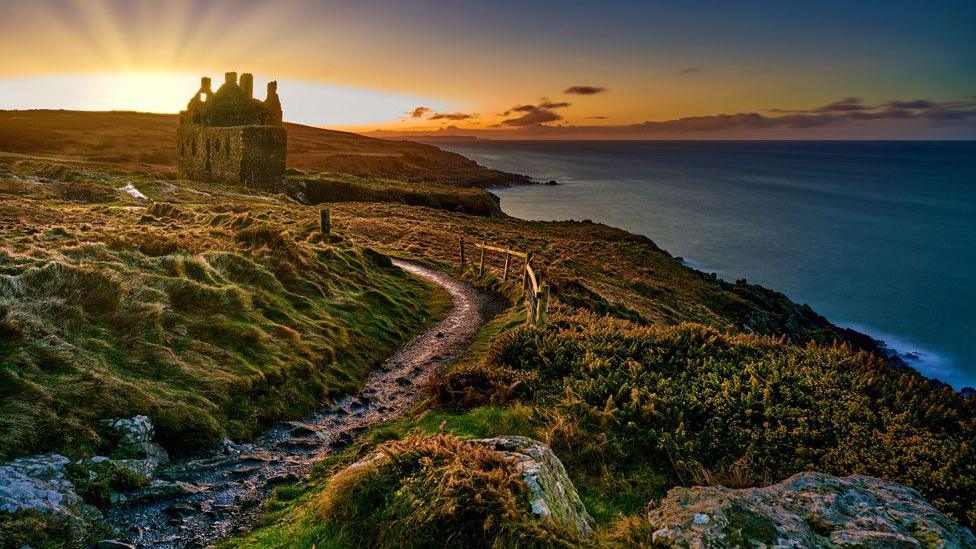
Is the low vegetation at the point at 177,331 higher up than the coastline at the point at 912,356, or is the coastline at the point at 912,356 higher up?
the low vegetation at the point at 177,331

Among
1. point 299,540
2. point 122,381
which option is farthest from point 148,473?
point 299,540

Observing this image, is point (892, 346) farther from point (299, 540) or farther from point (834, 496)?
point (299, 540)

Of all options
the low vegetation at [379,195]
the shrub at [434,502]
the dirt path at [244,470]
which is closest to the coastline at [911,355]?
the dirt path at [244,470]

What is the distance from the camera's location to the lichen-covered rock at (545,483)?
505 cm

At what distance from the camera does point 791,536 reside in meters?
4.91

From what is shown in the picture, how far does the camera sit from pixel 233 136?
162 ft

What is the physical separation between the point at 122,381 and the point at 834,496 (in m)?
10.3

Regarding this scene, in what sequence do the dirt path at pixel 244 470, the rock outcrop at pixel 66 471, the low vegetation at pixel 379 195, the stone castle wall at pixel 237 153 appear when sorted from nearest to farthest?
the rock outcrop at pixel 66 471 < the dirt path at pixel 244 470 < the stone castle wall at pixel 237 153 < the low vegetation at pixel 379 195


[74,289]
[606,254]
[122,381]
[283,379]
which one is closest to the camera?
[122,381]

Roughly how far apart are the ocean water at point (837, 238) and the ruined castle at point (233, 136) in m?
49.0

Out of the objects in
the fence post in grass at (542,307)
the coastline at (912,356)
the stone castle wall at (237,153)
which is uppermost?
the stone castle wall at (237,153)

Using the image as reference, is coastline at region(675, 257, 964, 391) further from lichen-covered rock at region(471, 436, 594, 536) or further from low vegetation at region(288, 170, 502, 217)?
low vegetation at region(288, 170, 502, 217)

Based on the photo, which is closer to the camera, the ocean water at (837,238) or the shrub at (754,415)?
the shrub at (754,415)

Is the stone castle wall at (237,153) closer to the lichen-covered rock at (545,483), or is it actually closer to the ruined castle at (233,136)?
the ruined castle at (233,136)
